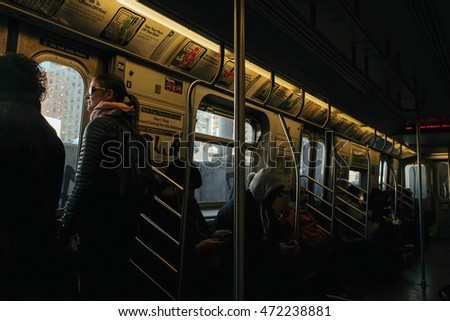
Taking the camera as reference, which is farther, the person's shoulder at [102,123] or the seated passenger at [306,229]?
the seated passenger at [306,229]

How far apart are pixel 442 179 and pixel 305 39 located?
8.43 meters

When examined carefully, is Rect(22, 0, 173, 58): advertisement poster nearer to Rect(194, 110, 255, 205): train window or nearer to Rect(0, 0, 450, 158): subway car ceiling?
Rect(0, 0, 450, 158): subway car ceiling

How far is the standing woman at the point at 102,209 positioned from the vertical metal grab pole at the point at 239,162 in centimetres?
64

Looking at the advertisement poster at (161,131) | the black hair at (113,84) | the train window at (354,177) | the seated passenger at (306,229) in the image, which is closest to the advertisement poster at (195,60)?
the advertisement poster at (161,131)

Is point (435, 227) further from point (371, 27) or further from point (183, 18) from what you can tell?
point (183, 18)

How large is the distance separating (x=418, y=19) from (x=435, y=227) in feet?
28.0

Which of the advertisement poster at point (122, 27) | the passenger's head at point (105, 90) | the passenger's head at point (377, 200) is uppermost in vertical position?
the advertisement poster at point (122, 27)

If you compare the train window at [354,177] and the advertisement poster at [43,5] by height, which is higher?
the advertisement poster at [43,5]

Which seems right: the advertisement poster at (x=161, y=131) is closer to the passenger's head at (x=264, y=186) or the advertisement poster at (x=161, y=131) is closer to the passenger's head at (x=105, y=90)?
the passenger's head at (x=264, y=186)

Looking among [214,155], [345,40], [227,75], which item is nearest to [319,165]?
[214,155]

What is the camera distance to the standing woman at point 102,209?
4.98 feet

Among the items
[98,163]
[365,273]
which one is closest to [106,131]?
[98,163]

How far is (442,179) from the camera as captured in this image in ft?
28.4

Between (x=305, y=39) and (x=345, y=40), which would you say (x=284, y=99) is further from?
(x=305, y=39)
